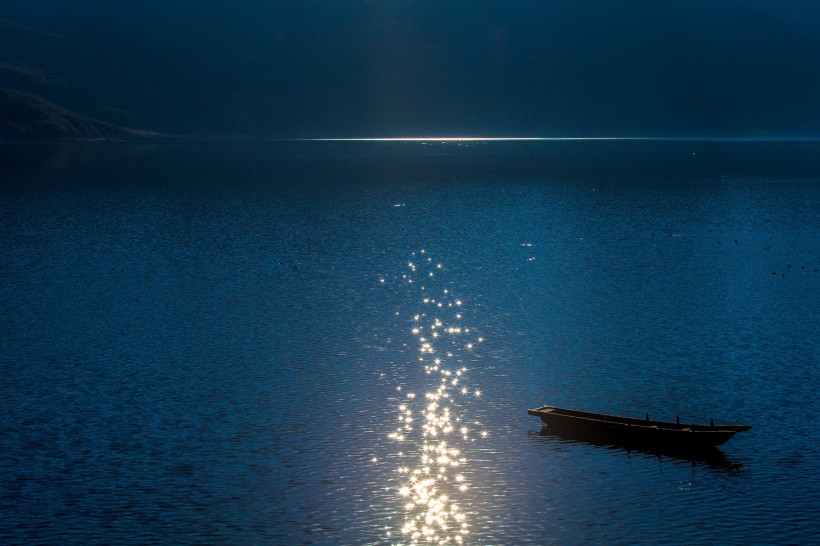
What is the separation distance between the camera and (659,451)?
4206 cm

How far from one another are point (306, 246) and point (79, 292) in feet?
92.2

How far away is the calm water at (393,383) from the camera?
36562mm

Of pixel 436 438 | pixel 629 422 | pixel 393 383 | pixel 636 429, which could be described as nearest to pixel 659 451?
pixel 636 429

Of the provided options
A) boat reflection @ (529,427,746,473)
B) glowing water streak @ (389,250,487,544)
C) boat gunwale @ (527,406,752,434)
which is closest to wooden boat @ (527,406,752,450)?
boat gunwale @ (527,406,752,434)

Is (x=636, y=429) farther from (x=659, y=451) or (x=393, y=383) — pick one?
(x=393, y=383)

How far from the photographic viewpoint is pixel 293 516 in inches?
1431

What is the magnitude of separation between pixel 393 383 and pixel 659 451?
14272 mm

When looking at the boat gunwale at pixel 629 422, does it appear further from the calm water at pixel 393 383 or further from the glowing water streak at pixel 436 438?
the glowing water streak at pixel 436 438

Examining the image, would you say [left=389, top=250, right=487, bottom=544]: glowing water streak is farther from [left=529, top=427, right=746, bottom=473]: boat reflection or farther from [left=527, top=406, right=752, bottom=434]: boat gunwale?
[left=527, top=406, right=752, bottom=434]: boat gunwale

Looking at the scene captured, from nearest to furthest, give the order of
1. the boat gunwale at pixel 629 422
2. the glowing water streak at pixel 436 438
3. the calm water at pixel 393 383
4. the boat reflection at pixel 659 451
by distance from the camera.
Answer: the glowing water streak at pixel 436 438
the calm water at pixel 393 383
the boat reflection at pixel 659 451
the boat gunwale at pixel 629 422

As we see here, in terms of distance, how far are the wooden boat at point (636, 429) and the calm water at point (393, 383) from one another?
78 centimetres

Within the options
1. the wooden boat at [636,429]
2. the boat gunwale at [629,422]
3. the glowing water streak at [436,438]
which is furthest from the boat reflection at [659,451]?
the glowing water streak at [436,438]

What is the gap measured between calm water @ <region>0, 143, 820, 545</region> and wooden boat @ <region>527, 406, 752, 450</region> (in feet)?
2.55

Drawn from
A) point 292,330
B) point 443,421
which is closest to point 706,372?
point 443,421
